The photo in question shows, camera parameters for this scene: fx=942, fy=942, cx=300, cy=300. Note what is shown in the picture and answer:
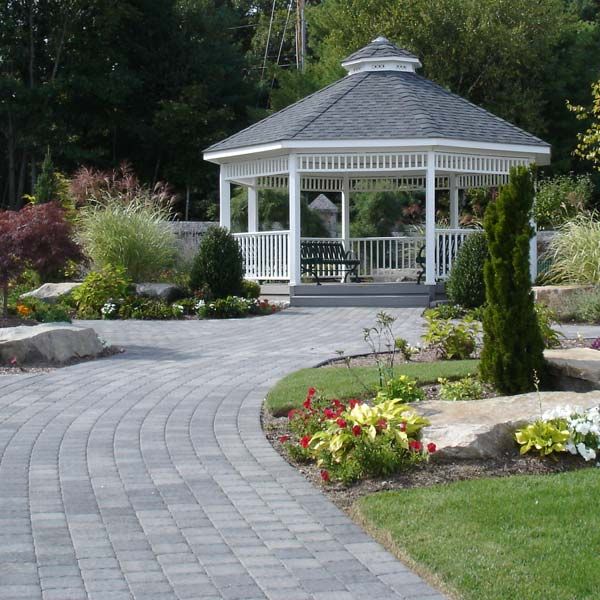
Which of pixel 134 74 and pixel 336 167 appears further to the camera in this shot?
pixel 134 74

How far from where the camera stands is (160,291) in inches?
721

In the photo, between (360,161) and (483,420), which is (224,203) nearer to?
(360,161)

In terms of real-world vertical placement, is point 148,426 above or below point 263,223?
below

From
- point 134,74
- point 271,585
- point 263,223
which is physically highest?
point 134,74

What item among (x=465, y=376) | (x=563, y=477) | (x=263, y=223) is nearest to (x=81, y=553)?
(x=563, y=477)

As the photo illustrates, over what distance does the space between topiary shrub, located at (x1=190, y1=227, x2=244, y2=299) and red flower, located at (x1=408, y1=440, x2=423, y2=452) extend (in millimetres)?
12291

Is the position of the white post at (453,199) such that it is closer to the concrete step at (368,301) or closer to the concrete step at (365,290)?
the concrete step at (365,290)

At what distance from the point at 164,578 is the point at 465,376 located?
551 centimetres

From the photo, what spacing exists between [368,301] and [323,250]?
3.33m

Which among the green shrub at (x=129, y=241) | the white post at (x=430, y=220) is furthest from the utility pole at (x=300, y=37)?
the green shrub at (x=129, y=241)

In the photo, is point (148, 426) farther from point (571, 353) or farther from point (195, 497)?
point (571, 353)

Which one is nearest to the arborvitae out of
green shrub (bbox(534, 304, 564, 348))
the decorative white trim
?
green shrub (bbox(534, 304, 564, 348))

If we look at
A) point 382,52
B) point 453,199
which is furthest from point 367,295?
point 382,52

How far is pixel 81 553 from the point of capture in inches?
188
